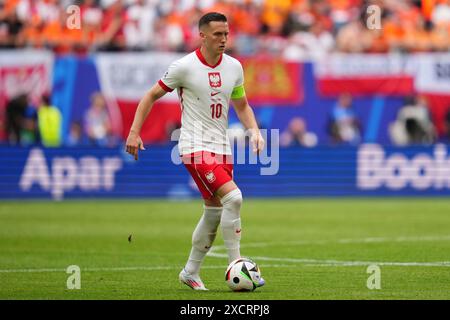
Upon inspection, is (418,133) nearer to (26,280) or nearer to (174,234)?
(174,234)

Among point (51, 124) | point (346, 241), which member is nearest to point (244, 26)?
point (51, 124)

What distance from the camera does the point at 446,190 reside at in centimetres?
2708

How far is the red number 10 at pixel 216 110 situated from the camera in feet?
36.1

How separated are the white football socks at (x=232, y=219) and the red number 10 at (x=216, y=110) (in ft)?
2.68

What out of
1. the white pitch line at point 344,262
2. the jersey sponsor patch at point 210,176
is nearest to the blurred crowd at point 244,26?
the white pitch line at point 344,262

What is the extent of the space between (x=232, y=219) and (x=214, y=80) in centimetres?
140

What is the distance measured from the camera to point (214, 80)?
10969 millimetres

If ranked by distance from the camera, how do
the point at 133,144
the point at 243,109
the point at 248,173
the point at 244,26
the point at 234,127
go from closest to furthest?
the point at 133,144 → the point at 243,109 → the point at 248,173 → the point at 234,127 → the point at 244,26

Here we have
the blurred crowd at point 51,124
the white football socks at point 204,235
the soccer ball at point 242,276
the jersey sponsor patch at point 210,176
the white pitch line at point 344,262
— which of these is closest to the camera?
the soccer ball at point 242,276

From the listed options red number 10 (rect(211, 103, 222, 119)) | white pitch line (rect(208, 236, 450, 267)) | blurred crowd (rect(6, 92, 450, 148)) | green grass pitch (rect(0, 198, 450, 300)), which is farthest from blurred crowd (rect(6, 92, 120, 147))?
red number 10 (rect(211, 103, 222, 119))

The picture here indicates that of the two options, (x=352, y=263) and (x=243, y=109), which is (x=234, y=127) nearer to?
(x=352, y=263)

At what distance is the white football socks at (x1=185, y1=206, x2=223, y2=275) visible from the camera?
1109cm

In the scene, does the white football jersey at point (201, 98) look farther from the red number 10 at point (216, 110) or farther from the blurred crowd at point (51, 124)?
the blurred crowd at point (51, 124)

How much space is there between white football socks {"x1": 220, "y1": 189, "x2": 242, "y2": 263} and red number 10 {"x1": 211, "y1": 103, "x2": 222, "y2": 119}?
2.68 feet
